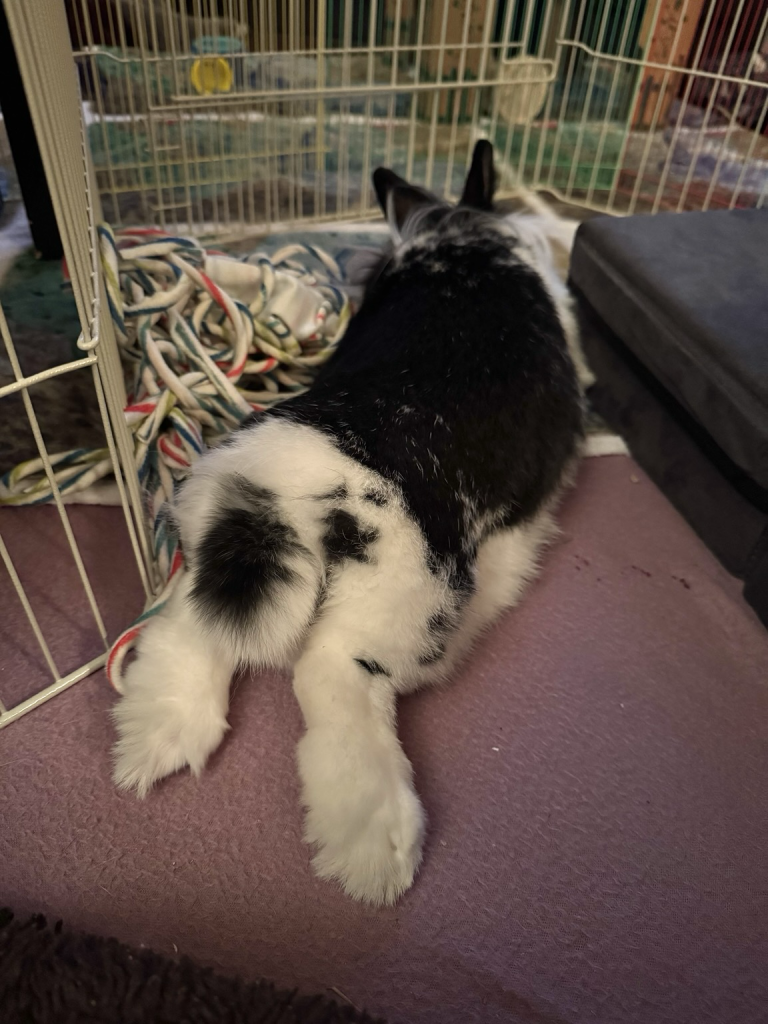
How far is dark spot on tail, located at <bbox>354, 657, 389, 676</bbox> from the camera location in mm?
933

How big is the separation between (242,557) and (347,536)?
14cm

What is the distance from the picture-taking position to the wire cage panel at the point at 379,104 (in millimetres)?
1901

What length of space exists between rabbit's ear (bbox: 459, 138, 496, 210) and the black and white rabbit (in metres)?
0.57

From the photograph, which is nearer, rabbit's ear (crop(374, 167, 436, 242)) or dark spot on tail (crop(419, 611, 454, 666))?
dark spot on tail (crop(419, 611, 454, 666))

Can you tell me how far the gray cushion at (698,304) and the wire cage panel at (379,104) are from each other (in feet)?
2.40

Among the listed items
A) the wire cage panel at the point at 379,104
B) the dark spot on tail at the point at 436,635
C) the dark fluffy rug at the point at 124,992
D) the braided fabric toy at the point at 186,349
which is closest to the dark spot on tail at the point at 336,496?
the dark spot on tail at the point at 436,635

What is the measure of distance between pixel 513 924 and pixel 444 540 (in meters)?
0.48

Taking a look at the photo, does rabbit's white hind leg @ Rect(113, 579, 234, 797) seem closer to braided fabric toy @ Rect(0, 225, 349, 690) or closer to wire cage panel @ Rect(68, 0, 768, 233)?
braided fabric toy @ Rect(0, 225, 349, 690)

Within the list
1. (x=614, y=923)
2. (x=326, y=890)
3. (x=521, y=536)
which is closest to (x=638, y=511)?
(x=521, y=536)

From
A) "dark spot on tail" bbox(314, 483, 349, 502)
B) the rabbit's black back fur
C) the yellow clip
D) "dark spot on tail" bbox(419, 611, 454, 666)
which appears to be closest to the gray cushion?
the rabbit's black back fur

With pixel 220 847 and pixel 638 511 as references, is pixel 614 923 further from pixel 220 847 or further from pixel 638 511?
pixel 638 511

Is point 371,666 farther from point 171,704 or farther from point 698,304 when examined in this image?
point 698,304

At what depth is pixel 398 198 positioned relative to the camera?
1565mm

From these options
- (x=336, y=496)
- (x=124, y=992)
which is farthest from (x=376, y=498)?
(x=124, y=992)
